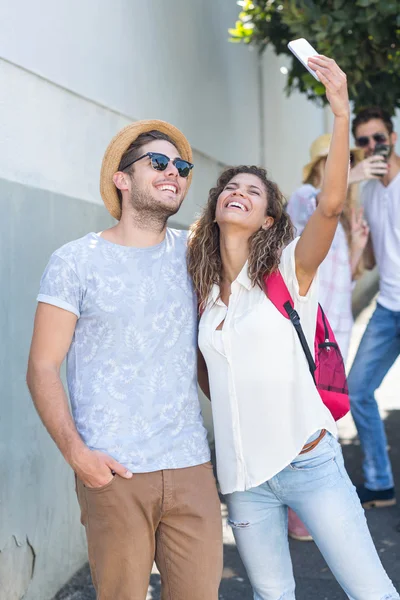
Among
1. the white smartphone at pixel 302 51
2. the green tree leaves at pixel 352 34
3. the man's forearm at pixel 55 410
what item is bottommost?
the man's forearm at pixel 55 410

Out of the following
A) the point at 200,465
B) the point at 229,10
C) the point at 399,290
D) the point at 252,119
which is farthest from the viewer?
the point at 252,119

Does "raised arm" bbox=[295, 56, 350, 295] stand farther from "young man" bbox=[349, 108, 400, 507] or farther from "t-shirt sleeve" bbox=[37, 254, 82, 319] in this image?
"young man" bbox=[349, 108, 400, 507]

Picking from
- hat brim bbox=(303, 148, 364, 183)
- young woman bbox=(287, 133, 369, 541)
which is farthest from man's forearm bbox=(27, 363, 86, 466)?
hat brim bbox=(303, 148, 364, 183)

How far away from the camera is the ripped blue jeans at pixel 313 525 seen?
8.68 feet

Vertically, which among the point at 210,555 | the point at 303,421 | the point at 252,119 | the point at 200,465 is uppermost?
the point at 252,119

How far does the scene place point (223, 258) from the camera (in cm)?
300

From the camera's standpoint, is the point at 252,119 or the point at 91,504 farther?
the point at 252,119

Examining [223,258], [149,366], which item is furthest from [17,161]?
[149,366]

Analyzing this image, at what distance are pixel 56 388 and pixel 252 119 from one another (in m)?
5.74

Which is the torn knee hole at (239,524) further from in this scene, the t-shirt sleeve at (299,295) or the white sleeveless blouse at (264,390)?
the t-shirt sleeve at (299,295)

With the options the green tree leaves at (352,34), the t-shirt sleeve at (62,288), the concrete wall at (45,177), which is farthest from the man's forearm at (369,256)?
the t-shirt sleeve at (62,288)

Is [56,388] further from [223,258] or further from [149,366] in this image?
[223,258]

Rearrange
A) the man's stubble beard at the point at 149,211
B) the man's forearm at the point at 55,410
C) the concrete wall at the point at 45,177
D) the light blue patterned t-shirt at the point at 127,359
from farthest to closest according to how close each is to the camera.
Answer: the concrete wall at the point at 45,177, the man's stubble beard at the point at 149,211, the light blue patterned t-shirt at the point at 127,359, the man's forearm at the point at 55,410

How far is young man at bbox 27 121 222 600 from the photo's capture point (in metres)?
2.59
